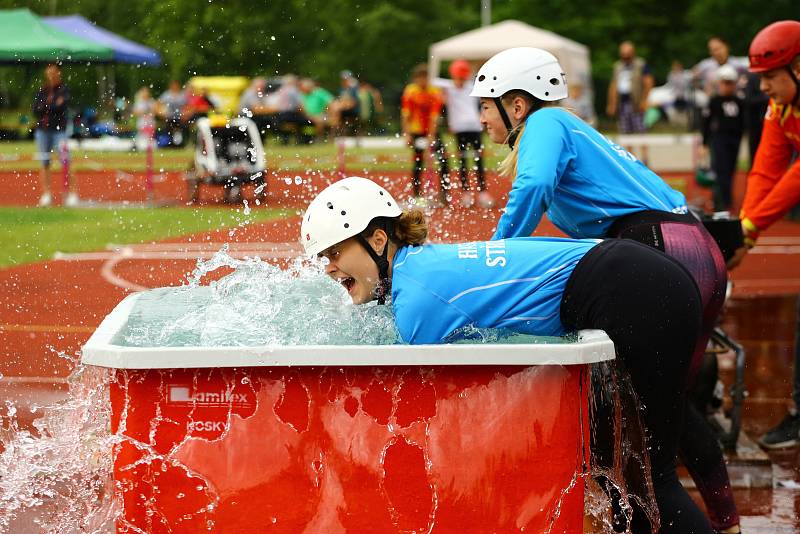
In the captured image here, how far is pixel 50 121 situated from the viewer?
1870cm

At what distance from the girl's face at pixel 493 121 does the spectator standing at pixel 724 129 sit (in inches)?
430

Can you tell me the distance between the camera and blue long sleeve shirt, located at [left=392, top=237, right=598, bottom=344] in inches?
136

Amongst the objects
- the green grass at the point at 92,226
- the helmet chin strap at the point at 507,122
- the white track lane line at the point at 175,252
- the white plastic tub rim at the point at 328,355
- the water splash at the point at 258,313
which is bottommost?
the green grass at the point at 92,226

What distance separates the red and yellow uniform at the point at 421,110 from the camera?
17047mm

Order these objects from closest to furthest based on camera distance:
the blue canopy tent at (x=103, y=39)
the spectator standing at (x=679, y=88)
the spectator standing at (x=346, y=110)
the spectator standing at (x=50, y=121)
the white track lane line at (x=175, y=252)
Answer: the white track lane line at (x=175, y=252), the spectator standing at (x=50, y=121), the spectator standing at (x=346, y=110), the blue canopy tent at (x=103, y=39), the spectator standing at (x=679, y=88)

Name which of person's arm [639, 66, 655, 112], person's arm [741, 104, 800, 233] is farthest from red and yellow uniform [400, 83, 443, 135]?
person's arm [741, 104, 800, 233]

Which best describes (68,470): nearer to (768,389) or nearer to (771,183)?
(771,183)

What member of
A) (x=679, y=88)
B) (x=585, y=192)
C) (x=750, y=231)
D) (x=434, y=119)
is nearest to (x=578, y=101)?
(x=434, y=119)

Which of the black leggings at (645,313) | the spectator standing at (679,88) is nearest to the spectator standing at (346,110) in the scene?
the spectator standing at (679,88)

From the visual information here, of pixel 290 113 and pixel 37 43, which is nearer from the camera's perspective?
pixel 37 43

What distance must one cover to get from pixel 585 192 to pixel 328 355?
149 cm

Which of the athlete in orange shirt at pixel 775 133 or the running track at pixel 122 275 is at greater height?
the athlete in orange shirt at pixel 775 133

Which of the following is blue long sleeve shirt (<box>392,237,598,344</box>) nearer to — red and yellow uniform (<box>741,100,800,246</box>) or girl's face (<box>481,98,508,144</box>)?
girl's face (<box>481,98,508,144</box>)

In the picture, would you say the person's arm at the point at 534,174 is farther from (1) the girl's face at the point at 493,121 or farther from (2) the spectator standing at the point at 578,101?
(2) the spectator standing at the point at 578,101
